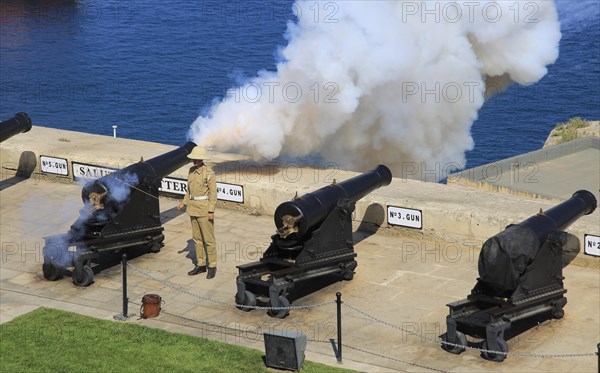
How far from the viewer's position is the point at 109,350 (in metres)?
14.8

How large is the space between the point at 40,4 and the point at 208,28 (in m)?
15.6

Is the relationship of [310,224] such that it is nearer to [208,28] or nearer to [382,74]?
[382,74]

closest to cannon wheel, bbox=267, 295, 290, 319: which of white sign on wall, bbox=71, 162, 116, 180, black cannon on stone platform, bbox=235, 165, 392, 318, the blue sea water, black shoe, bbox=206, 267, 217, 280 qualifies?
black cannon on stone platform, bbox=235, 165, 392, 318

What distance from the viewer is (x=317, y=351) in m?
14.9

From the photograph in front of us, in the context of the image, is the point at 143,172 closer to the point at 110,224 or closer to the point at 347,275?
the point at 110,224

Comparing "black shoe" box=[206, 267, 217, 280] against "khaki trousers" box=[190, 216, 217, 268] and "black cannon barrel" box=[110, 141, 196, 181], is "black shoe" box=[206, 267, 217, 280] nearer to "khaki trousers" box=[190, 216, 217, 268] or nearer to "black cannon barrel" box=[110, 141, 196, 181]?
"khaki trousers" box=[190, 216, 217, 268]

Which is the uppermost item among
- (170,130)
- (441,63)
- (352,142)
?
(441,63)

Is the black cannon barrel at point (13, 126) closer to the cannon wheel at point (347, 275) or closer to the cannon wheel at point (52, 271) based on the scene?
the cannon wheel at point (52, 271)

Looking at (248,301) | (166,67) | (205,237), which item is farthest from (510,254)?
(166,67)

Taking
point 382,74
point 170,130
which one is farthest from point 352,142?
point 170,130

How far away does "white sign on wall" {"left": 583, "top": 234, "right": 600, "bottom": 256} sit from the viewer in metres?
17.6

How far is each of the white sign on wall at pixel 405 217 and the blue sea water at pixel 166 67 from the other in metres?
27.0

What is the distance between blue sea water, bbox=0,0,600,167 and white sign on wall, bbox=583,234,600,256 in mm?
28312

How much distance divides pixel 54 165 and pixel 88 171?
73cm
